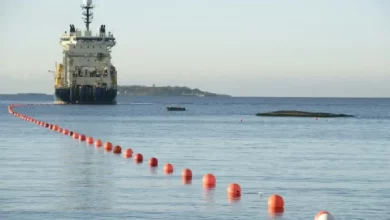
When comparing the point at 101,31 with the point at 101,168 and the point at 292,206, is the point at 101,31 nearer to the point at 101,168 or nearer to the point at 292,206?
the point at 101,168

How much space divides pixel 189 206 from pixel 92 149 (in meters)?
28.9

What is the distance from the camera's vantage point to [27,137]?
227 feet

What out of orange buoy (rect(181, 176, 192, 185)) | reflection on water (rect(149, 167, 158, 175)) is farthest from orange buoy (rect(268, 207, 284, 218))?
reflection on water (rect(149, 167, 158, 175))

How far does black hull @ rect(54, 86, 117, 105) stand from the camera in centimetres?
17975

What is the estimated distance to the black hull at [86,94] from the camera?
17975cm

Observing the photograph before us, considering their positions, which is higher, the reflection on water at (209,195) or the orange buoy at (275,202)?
the orange buoy at (275,202)

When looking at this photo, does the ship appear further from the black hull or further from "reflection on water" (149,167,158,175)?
"reflection on water" (149,167,158,175)

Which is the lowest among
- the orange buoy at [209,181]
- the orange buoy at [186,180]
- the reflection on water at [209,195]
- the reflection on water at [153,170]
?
the reflection on water at [153,170]

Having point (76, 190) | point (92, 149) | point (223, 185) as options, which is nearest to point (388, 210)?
point (223, 185)

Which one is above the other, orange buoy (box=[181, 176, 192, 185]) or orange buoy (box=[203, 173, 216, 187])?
orange buoy (box=[203, 173, 216, 187])

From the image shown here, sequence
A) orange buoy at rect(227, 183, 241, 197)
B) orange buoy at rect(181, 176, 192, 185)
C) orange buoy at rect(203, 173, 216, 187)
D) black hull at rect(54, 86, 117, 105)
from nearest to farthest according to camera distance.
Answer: orange buoy at rect(227, 183, 241, 197) < orange buoy at rect(203, 173, 216, 187) < orange buoy at rect(181, 176, 192, 185) < black hull at rect(54, 86, 117, 105)

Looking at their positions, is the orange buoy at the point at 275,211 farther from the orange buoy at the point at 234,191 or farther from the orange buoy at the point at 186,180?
the orange buoy at the point at 186,180

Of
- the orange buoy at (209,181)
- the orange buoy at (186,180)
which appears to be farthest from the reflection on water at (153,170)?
the orange buoy at (209,181)

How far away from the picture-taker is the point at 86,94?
590ft
